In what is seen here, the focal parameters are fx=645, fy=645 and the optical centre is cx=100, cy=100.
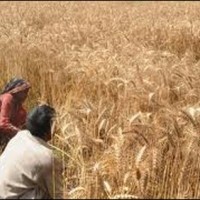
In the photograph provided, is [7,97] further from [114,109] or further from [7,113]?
[114,109]

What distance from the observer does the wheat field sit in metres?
4.27

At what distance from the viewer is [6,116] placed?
6.16 meters

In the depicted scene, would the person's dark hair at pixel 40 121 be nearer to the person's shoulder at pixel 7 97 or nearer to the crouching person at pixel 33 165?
the crouching person at pixel 33 165

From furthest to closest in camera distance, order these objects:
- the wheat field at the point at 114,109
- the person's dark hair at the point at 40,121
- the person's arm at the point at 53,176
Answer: the person's dark hair at the point at 40,121 < the wheat field at the point at 114,109 < the person's arm at the point at 53,176

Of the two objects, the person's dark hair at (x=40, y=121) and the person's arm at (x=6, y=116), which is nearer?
the person's dark hair at (x=40, y=121)

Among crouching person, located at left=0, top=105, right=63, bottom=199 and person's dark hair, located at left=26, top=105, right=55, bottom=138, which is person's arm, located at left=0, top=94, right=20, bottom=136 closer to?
crouching person, located at left=0, top=105, right=63, bottom=199

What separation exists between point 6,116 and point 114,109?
3.63 feet

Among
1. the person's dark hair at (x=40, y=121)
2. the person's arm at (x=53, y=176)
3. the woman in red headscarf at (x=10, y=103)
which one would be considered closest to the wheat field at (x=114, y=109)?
the person's arm at (x=53, y=176)

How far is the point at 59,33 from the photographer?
10.0 meters

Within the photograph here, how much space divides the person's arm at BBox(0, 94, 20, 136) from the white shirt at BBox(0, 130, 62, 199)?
1.62 meters

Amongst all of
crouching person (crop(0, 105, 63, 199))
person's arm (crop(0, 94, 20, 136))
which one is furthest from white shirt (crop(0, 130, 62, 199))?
person's arm (crop(0, 94, 20, 136))

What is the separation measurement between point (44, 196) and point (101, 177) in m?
0.55

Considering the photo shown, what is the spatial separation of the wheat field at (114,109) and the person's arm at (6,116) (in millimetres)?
437

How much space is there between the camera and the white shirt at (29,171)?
4.23 metres
